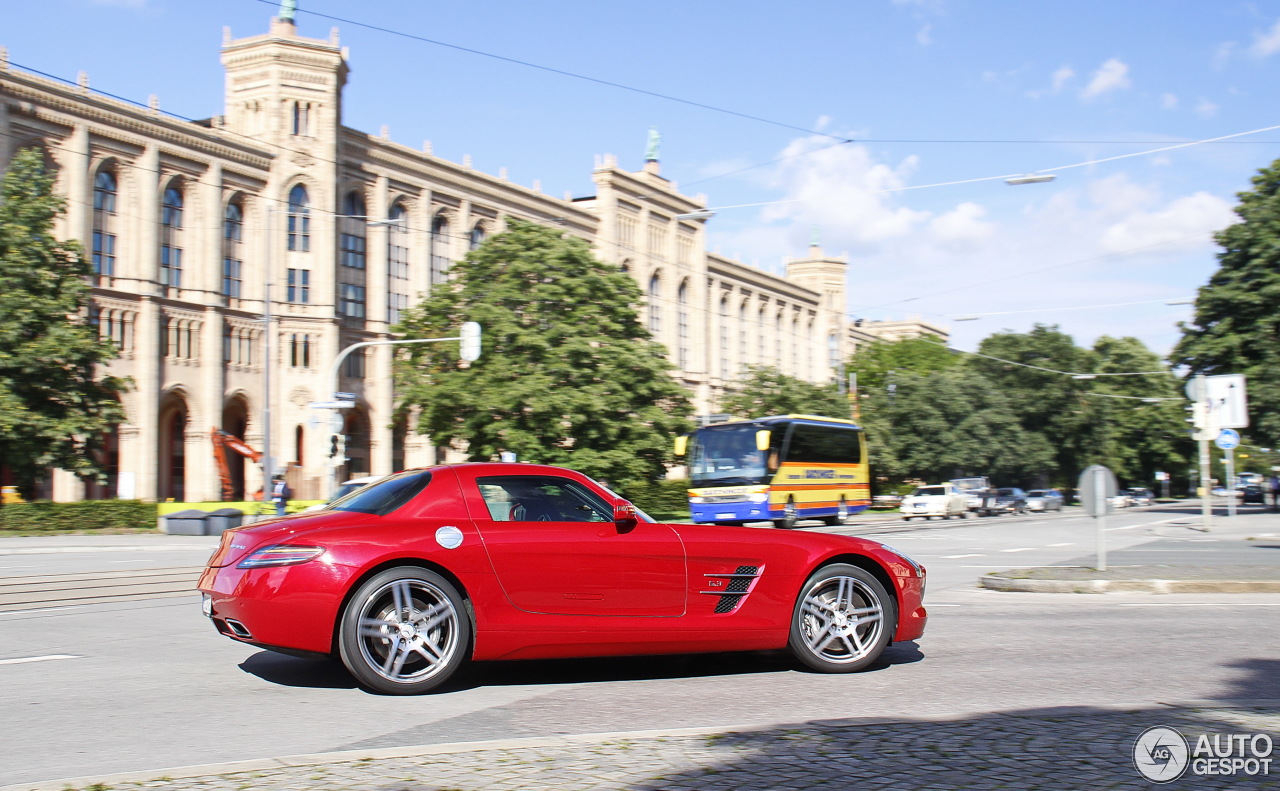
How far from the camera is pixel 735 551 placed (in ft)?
23.6

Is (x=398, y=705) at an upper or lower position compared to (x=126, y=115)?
lower

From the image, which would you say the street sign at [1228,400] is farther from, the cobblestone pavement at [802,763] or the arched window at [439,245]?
the arched window at [439,245]

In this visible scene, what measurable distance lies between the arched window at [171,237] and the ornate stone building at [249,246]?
90 millimetres

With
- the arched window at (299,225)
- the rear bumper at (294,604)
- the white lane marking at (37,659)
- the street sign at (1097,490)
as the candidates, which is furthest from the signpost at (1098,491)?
the arched window at (299,225)

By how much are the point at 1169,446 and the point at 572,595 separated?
100m

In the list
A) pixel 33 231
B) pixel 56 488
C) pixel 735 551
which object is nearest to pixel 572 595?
pixel 735 551

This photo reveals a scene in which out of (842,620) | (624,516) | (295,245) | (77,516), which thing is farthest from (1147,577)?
(295,245)

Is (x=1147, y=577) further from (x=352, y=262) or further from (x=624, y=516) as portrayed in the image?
(x=352, y=262)

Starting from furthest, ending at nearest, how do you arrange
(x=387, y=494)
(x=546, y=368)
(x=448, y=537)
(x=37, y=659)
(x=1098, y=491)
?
(x=546, y=368) < (x=1098, y=491) < (x=37, y=659) < (x=387, y=494) < (x=448, y=537)

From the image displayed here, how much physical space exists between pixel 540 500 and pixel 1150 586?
9.23 metres

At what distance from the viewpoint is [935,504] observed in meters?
50.9

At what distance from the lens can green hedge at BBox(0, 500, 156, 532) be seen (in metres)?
32.4

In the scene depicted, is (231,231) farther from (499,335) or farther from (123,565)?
(123,565)

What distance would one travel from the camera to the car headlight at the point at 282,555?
6297mm
